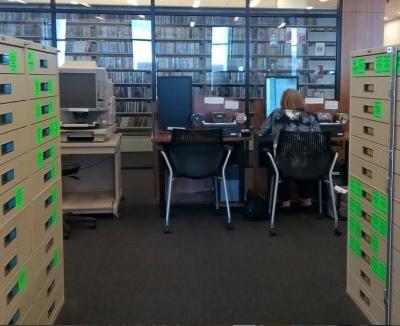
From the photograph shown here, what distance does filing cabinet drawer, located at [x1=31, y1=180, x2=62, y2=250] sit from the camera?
2.25m

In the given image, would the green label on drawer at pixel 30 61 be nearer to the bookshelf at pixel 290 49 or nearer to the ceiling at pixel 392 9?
the bookshelf at pixel 290 49

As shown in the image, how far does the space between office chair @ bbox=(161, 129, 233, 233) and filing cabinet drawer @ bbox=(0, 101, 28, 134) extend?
7.49 ft

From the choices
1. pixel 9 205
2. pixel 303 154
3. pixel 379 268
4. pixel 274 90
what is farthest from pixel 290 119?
pixel 9 205

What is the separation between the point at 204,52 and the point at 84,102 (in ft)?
12.2

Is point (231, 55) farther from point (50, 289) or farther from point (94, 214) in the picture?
point (50, 289)

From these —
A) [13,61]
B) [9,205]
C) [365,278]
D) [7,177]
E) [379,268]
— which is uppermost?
[13,61]

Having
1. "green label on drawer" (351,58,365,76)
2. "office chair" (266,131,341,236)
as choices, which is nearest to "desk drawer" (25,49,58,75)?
"green label on drawer" (351,58,365,76)

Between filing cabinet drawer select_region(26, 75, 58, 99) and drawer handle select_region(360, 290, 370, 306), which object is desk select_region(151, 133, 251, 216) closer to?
filing cabinet drawer select_region(26, 75, 58, 99)

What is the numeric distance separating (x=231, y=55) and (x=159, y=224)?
3.83 meters

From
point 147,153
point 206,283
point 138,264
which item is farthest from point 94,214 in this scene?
point 147,153

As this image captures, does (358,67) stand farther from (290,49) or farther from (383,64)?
(290,49)

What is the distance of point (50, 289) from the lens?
8.27 feet

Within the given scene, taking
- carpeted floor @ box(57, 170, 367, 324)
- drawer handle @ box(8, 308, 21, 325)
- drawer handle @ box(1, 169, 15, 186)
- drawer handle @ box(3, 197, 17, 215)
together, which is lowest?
carpeted floor @ box(57, 170, 367, 324)

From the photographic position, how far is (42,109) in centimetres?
236
